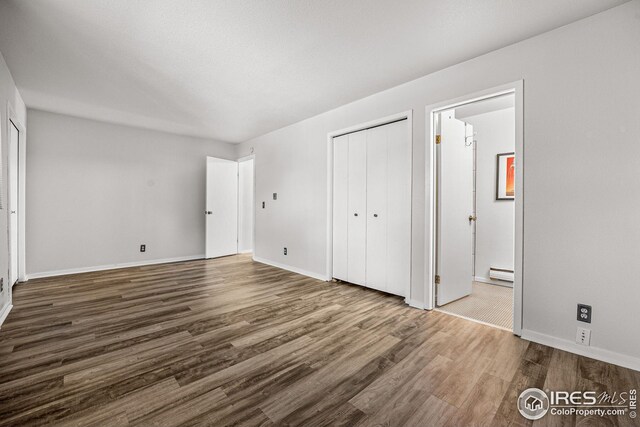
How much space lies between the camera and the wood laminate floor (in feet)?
4.77

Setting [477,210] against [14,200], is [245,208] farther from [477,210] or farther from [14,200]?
[477,210]

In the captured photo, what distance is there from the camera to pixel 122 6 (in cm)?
195

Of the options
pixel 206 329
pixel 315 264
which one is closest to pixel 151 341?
pixel 206 329

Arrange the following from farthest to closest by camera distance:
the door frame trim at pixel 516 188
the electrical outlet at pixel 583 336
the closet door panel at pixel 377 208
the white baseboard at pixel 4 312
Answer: the closet door panel at pixel 377 208 < the white baseboard at pixel 4 312 < the door frame trim at pixel 516 188 < the electrical outlet at pixel 583 336

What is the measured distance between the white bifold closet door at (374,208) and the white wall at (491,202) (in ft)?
5.98

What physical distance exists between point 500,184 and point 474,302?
1.96m

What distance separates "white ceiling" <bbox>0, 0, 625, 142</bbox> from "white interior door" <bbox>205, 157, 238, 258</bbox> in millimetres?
2221

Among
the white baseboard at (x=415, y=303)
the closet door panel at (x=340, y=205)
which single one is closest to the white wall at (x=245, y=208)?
the closet door panel at (x=340, y=205)

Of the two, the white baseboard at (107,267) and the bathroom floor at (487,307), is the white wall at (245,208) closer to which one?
the white baseboard at (107,267)

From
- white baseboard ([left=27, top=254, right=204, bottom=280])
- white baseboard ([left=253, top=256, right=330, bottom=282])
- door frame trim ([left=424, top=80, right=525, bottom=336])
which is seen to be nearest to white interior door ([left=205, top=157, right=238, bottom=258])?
white baseboard ([left=27, top=254, right=204, bottom=280])

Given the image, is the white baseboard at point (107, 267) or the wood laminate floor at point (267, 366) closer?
the wood laminate floor at point (267, 366)

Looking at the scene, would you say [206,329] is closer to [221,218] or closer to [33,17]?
[33,17]

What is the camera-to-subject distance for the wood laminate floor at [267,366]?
1.45m

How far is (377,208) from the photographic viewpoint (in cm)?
354
